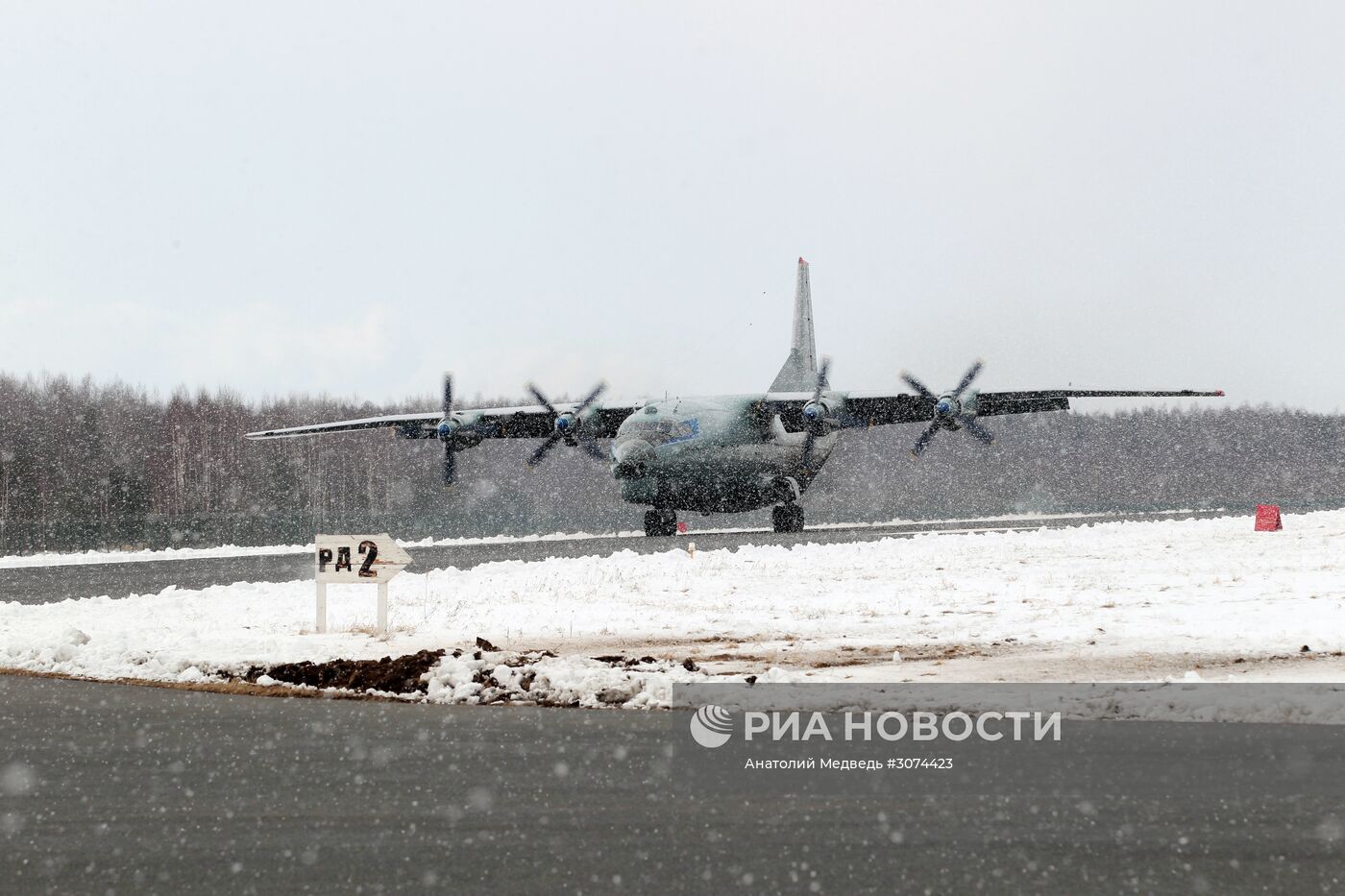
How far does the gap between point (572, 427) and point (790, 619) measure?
2281cm

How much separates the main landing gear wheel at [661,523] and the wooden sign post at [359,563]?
79.6 feet

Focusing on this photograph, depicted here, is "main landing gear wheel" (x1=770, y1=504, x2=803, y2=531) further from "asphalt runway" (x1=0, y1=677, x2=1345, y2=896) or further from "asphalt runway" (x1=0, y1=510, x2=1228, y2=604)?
"asphalt runway" (x1=0, y1=677, x2=1345, y2=896)

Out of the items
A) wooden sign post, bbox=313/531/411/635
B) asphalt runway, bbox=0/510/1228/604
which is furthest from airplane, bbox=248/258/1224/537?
wooden sign post, bbox=313/531/411/635

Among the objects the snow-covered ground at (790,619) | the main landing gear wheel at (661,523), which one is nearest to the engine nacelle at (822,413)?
the main landing gear wheel at (661,523)

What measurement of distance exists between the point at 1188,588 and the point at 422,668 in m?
12.0

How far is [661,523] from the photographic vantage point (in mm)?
38062

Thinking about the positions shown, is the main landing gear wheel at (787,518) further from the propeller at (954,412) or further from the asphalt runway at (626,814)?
the asphalt runway at (626,814)

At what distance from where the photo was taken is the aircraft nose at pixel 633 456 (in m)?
34.1

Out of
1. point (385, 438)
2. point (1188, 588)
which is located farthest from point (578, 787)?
point (385, 438)

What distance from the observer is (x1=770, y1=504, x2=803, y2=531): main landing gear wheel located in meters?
39.4

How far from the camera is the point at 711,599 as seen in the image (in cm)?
1791

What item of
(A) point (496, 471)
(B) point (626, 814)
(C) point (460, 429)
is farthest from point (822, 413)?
(A) point (496, 471)

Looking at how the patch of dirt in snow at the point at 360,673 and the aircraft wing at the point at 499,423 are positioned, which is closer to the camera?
the patch of dirt in snow at the point at 360,673

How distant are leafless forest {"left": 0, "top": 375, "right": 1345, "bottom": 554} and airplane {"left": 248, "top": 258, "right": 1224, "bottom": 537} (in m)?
9.84
